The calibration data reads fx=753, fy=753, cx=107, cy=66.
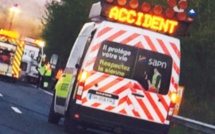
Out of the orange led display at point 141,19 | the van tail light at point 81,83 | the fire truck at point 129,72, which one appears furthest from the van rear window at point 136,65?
the orange led display at point 141,19

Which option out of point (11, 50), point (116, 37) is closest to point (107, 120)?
point (116, 37)

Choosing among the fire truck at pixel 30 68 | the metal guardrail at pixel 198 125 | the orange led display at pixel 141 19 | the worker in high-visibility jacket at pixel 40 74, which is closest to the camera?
the orange led display at pixel 141 19

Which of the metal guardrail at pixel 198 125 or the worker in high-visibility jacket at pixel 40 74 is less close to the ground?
the metal guardrail at pixel 198 125

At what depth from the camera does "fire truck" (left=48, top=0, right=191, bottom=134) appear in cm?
1289

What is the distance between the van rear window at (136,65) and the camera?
12875mm

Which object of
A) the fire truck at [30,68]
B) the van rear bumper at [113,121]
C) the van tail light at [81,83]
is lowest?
the fire truck at [30,68]

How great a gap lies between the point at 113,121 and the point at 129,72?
0.89 m

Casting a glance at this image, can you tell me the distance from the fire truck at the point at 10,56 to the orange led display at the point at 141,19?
24.3 meters

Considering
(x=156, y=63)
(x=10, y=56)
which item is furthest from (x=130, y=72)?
(x=10, y=56)

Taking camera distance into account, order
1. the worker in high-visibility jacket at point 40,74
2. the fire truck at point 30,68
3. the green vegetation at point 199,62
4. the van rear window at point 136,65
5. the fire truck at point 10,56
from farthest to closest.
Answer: the fire truck at point 30,68
the worker in high-visibility jacket at point 40,74
the fire truck at point 10,56
the green vegetation at point 199,62
the van rear window at point 136,65

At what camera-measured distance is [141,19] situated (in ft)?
43.1

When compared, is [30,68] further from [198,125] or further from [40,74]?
[198,125]

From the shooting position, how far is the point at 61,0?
188ft

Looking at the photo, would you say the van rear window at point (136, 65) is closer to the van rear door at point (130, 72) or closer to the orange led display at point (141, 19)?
the van rear door at point (130, 72)
